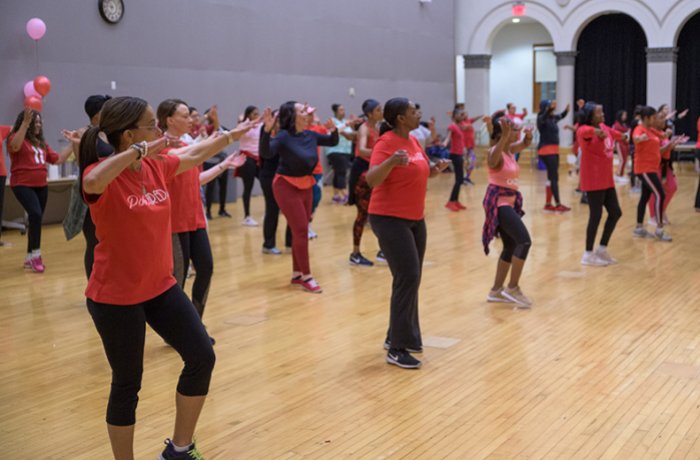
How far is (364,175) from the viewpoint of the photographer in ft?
28.0

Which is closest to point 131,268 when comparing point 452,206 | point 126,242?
point 126,242

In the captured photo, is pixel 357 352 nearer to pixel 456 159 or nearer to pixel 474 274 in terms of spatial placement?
pixel 474 274

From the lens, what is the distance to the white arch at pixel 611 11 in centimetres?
2005

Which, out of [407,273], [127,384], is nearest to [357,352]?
[407,273]

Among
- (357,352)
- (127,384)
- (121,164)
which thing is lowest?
(357,352)

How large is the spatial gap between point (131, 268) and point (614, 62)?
831 inches

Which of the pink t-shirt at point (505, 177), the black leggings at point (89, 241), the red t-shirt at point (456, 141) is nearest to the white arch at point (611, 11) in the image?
the red t-shirt at point (456, 141)

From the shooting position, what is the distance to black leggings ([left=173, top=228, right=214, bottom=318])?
529 cm

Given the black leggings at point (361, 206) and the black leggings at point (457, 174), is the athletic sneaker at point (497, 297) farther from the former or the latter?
the black leggings at point (457, 174)

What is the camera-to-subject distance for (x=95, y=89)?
12656 millimetres

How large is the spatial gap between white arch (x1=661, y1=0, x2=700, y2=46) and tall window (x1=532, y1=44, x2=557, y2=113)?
15.5ft

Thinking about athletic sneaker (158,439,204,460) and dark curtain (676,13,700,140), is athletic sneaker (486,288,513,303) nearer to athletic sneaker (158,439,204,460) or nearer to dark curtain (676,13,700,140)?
athletic sneaker (158,439,204,460)

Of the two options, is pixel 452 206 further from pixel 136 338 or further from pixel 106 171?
pixel 106 171

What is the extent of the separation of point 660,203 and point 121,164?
8.24 meters
